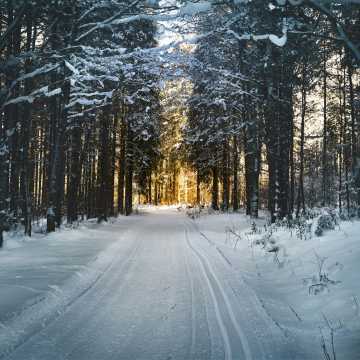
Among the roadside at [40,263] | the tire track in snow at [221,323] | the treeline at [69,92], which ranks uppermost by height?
the treeline at [69,92]

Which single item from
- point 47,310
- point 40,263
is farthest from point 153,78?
point 47,310

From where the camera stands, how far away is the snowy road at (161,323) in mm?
5008

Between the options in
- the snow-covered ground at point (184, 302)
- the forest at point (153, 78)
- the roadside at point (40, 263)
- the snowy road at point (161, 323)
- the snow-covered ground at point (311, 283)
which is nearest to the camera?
the snowy road at point (161, 323)

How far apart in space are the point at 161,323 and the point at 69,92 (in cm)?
1294

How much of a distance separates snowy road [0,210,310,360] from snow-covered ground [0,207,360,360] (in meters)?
0.01

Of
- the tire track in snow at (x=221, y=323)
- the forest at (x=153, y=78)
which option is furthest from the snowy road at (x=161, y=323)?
the forest at (x=153, y=78)

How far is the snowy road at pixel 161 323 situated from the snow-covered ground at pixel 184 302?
0.05ft

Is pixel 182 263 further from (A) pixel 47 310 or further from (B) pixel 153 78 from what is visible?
(B) pixel 153 78

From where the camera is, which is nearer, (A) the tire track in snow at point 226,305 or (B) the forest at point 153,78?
(A) the tire track in snow at point 226,305

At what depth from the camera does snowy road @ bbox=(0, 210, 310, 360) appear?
5.01 metres

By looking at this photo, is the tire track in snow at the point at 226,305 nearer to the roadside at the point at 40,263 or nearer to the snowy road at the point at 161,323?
the snowy road at the point at 161,323

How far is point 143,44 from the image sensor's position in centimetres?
2398

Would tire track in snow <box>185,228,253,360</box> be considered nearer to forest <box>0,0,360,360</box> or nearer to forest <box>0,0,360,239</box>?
forest <box>0,0,360,360</box>

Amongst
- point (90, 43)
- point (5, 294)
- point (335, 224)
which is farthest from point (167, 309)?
point (90, 43)
